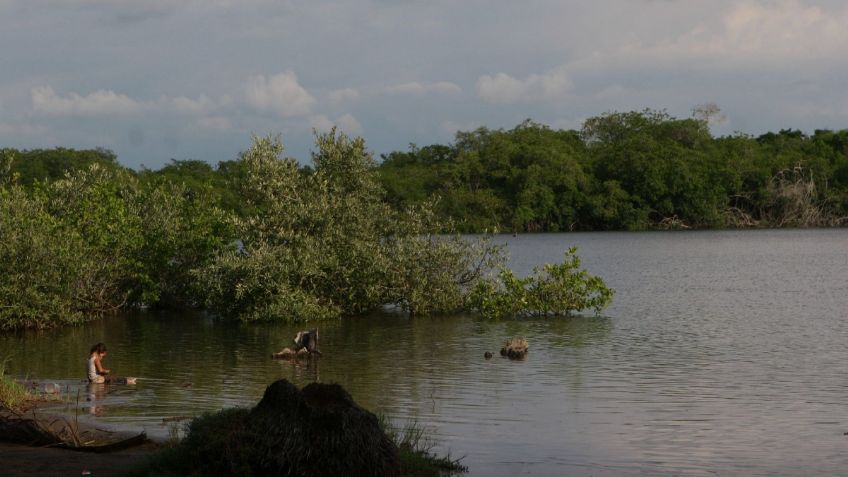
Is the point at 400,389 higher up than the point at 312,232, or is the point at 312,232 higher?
the point at 312,232

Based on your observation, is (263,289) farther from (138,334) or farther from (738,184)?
(738,184)

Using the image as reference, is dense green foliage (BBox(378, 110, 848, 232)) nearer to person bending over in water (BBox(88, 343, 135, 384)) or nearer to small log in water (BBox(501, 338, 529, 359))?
small log in water (BBox(501, 338, 529, 359))

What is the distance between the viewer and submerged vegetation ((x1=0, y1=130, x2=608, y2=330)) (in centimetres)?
3225

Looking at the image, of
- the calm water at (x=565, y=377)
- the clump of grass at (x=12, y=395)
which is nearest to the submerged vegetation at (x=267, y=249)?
the calm water at (x=565, y=377)

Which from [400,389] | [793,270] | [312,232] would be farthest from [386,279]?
[793,270]

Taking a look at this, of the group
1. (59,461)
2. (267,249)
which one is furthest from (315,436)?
(267,249)

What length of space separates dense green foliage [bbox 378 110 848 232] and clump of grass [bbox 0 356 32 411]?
287 ft

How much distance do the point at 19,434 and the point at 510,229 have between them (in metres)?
99.2

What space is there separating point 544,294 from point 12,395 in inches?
829

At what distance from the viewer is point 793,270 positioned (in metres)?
55.6

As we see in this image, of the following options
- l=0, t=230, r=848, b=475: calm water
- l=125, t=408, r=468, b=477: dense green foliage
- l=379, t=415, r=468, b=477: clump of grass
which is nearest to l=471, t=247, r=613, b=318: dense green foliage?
l=0, t=230, r=848, b=475: calm water

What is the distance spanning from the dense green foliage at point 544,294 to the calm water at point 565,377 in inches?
28.2

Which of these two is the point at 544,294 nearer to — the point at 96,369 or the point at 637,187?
the point at 96,369

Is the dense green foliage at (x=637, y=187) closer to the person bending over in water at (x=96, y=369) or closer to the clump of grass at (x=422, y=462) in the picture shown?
the person bending over in water at (x=96, y=369)
